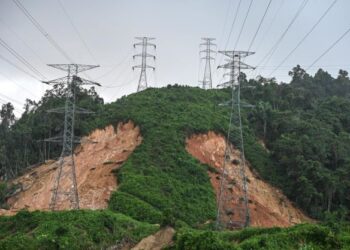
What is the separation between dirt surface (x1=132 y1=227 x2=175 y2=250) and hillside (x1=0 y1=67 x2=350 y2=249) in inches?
194

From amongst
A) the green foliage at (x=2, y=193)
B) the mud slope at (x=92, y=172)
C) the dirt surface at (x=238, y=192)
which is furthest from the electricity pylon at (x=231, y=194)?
the green foliage at (x=2, y=193)

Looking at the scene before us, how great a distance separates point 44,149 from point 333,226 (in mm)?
61313

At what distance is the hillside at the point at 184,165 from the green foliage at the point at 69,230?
12 centimetres

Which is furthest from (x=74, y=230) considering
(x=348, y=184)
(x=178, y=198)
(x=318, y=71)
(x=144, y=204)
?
(x=318, y=71)

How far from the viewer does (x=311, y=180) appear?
68.3 m

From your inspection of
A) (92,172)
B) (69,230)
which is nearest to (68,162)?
(92,172)

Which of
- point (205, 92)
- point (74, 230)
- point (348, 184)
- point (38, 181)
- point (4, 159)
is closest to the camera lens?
point (74, 230)

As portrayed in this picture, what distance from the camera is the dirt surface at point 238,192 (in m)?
63.2

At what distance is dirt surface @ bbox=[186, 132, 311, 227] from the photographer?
208 ft

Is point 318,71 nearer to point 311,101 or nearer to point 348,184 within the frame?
point 311,101

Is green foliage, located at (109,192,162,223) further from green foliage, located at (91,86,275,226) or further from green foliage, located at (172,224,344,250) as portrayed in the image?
green foliage, located at (172,224,344,250)

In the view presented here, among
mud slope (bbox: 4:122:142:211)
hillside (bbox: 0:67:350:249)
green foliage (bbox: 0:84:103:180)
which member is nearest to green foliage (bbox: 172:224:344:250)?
hillside (bbox: 0:67:350:249)

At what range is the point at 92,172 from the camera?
223 ft

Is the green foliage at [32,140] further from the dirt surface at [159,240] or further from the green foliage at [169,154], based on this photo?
the dirt surface at [159,240]
